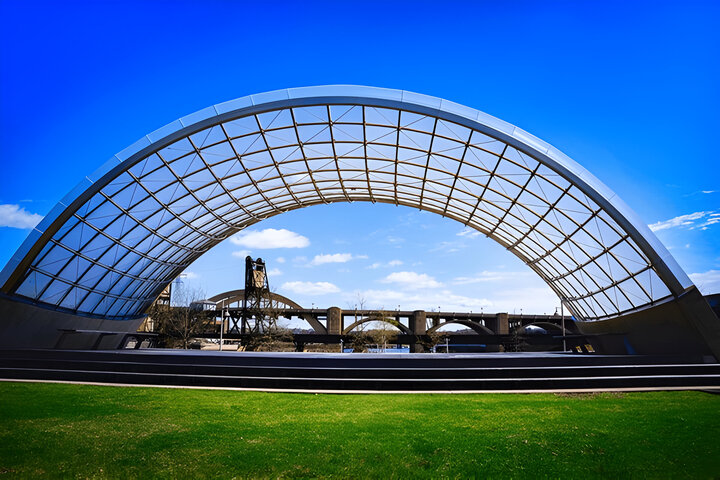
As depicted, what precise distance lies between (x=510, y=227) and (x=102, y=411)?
32.4 m

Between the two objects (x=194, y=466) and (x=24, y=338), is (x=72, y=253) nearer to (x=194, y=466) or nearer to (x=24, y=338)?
(x=24, y=338)

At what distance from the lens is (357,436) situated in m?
10.1

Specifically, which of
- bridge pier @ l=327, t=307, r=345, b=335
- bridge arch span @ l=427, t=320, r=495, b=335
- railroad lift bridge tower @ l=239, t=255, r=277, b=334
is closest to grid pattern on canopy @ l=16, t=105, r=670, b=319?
railroad lift bridge tower @ l=239, t=255, r=277, b=334

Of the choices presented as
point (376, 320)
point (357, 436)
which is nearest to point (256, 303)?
point (376, 320)

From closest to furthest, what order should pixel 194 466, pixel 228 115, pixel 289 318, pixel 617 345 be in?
pixel 194 466 < pixel 228 115 < pixel 617 345 < pixel 289 318

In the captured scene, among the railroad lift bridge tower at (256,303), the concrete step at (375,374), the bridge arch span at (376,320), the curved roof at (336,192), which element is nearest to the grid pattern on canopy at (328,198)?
the curved roof at (336,192)

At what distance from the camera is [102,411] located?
1284 centimetres

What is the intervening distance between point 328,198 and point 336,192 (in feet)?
3.49

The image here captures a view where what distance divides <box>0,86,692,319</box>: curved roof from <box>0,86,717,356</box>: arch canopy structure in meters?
0.10

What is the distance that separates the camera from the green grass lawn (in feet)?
26.3

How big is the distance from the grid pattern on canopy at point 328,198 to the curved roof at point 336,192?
11 cm

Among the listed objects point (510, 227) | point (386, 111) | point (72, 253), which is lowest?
point (72, 253)

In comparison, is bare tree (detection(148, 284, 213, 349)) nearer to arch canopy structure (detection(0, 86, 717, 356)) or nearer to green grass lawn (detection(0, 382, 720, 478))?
arch canopy structure (detection(0, 86, 717, 356))

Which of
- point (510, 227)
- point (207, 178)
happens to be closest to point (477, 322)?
point (510, 227)
